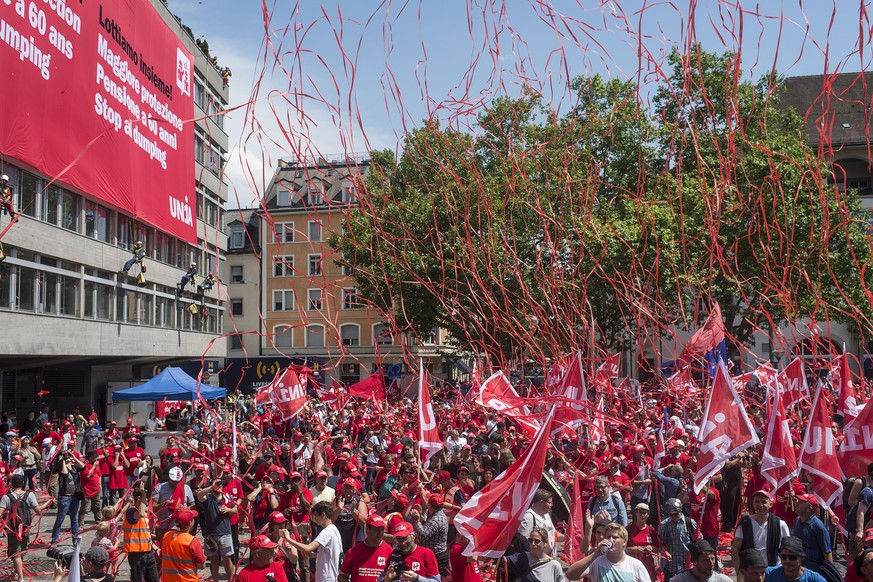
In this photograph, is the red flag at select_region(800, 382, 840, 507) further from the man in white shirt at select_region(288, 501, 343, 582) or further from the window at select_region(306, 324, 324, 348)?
the window at select_region(306, 324, 324, 348)

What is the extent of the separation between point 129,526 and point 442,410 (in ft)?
50.7

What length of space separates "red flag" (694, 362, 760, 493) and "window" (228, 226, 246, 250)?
55501mm

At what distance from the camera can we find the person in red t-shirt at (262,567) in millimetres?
6758

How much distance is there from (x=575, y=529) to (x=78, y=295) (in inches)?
943

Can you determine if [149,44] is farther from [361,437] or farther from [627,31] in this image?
[627,31]

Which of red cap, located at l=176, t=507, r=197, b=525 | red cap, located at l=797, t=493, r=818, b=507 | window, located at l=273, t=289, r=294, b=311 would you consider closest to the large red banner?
red cap, located at l=176, t=507, r=197, b=525

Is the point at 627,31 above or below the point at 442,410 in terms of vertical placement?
above

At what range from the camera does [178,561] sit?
27.1 ft

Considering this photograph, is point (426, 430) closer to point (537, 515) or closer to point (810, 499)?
point (537, 515)

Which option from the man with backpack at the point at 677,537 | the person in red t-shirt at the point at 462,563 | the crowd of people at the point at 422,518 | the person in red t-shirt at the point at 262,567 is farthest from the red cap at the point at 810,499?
the person in red t-shirt at the point at 262,567

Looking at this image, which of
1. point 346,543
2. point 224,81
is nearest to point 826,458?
point 346,543

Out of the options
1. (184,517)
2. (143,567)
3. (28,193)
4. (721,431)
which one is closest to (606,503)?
(721,431)

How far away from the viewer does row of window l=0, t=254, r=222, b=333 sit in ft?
84.5

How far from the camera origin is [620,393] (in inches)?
886
